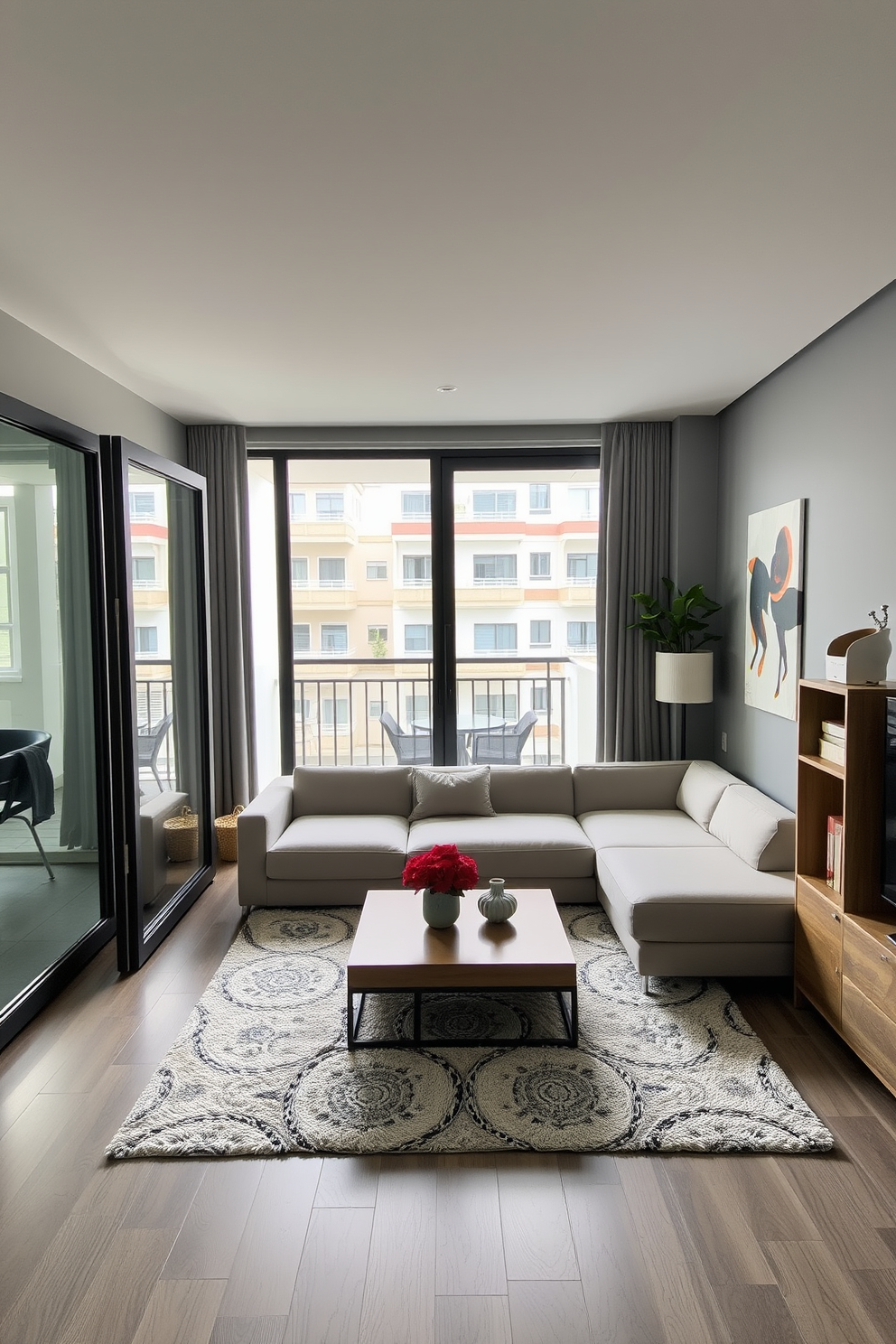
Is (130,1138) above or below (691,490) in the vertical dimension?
below

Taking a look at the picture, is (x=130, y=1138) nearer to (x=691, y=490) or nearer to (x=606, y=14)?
(x=606, y=14)

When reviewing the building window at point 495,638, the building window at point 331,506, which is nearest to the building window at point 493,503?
the building window at point 495,638

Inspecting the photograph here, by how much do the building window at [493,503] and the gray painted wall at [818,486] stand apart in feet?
4.55

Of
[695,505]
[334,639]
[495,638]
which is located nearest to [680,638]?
[695,505]

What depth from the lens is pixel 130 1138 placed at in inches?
94.7

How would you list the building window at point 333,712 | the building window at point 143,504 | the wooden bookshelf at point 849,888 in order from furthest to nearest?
1. the building window at point 333,712
2. the building window at point 143,504
3. the wooden bookshelf at point 849,888

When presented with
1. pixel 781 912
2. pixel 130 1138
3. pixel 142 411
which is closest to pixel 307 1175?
pixel 130 1138

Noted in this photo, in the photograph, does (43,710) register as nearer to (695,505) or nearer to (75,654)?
(75,654)

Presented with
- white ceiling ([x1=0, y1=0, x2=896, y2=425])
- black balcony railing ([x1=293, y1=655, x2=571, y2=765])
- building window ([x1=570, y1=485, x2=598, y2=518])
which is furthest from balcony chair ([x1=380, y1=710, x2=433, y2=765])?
white ceiling ([x1=0, y1=0, x2=896, y2=425])

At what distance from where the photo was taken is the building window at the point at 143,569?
362cm

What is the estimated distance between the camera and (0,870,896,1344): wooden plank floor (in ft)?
5.88

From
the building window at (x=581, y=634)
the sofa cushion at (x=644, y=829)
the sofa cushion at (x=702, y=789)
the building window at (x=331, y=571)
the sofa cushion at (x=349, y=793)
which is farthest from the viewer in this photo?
the building window at (x=331, y=571)

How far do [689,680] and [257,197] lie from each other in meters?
3.41

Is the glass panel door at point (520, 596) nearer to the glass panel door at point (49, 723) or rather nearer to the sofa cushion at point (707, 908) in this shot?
the sofa cushion at point (707, 908)
